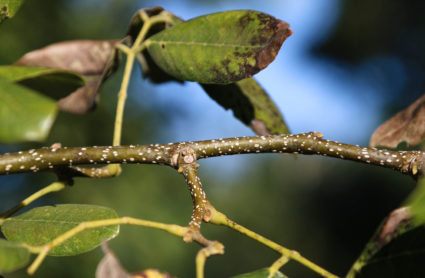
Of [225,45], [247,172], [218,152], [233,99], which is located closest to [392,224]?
[218,152]

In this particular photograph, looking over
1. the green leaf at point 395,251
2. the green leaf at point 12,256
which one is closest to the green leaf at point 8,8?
the green leaf at point 12,256

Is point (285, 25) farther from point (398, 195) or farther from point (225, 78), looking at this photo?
point (398, 195)

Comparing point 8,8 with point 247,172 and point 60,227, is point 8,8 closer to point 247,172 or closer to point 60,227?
point 60,227

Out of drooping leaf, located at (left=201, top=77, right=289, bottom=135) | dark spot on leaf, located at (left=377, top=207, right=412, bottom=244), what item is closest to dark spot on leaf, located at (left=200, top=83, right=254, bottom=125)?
drooping leaf, located at (left=201, top=77, right=289, bottom=135)

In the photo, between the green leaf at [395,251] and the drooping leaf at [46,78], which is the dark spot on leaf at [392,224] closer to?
the green leaf at [395,251]

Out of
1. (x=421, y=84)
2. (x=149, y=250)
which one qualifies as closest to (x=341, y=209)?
(x=421, y=84)
